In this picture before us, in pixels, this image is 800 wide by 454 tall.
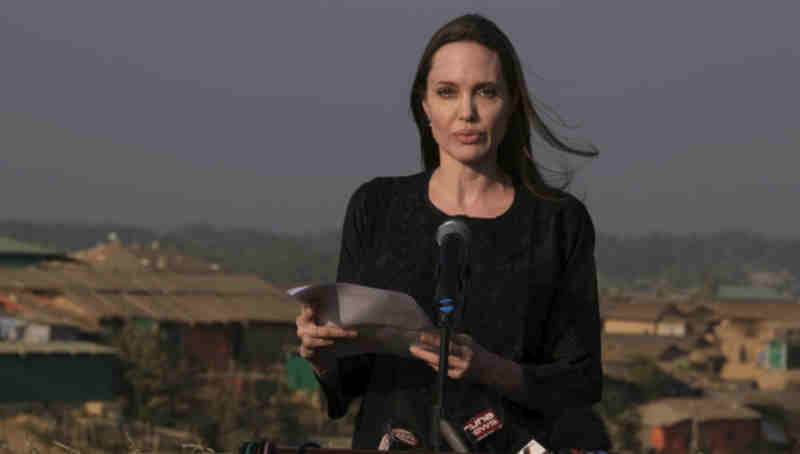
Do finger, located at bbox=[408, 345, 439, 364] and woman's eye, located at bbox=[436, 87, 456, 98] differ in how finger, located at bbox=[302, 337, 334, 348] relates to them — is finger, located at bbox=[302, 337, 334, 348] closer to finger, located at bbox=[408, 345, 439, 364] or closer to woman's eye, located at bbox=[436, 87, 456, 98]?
→ finger, located at bbox=[408, 345, 439, 364]

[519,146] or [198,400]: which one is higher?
[519,146]

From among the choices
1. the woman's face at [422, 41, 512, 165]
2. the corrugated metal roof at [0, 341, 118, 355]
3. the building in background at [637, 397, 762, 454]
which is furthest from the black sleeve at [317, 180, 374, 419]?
the building in background at [637, 397, 762, 454]

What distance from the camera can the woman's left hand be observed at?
262cm

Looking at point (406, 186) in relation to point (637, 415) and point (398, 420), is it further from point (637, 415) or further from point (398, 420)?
point (637, 415)

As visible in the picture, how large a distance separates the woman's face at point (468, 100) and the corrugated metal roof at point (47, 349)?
26.6 m

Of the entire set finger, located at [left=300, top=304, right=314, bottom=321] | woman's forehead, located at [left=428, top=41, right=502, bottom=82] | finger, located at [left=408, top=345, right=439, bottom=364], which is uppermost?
woman's forehead, located at [left=428, top=41, right=502, bottom=82]

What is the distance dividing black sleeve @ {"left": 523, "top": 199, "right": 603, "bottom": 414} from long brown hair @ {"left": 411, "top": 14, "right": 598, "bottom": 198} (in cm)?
17

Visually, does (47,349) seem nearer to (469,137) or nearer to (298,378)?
(298,378)

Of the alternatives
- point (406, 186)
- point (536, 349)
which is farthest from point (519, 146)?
point (536, 349)

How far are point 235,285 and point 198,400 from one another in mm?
16191

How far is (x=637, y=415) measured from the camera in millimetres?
42125

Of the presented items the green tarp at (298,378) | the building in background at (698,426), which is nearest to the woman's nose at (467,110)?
the green tarp at (298,378)

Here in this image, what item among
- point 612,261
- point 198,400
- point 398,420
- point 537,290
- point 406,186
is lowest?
point 612,261

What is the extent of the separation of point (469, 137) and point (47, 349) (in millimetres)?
27580
